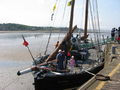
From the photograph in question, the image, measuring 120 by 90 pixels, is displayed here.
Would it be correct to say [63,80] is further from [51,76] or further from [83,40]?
[83,40]

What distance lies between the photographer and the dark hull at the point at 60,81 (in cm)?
1443

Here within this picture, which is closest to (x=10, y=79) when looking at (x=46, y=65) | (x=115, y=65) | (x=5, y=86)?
(x=5, y=86)

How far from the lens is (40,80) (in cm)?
1434

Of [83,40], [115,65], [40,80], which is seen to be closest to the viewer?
[40,80]

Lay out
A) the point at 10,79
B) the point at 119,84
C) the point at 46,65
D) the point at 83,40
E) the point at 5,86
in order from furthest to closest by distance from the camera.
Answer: the point at 83,40, the point at 10,79, the point at 5,86, the point at 46,65, the point at 119,84

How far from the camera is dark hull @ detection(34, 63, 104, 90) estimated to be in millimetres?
14427

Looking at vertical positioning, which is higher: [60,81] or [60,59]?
[60,59]

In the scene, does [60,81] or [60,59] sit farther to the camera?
[60,59]

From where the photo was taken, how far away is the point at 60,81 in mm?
14797

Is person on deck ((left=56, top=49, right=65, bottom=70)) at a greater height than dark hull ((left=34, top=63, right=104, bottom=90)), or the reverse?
person on deck ((left=56, top=49, right=65, bottom=70))

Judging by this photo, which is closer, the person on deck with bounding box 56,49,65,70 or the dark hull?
the dark hull

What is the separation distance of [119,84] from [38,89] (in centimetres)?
515

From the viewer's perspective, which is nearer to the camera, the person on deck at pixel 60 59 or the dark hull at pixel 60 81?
the dark hull at pixel 60 81

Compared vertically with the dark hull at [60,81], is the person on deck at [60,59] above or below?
above
